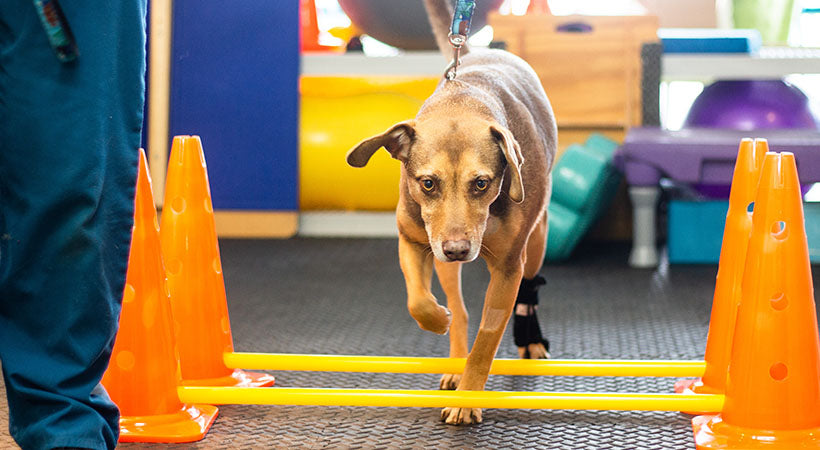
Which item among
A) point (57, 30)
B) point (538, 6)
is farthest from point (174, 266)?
point (538, 6)

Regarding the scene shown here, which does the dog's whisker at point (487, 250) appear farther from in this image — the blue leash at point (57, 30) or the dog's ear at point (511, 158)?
the blue leash at point (57, 30)

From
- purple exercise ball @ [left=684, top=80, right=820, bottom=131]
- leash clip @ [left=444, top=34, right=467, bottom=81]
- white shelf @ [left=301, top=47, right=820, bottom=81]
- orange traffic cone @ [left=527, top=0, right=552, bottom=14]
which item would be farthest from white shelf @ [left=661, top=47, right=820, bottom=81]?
leash clip @ [left=444, top=34, right=467, bottom=81]

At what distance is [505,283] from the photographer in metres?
1.87

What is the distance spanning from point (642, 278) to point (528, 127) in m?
1.78

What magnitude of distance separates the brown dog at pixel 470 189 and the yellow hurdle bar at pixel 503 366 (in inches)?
3.3

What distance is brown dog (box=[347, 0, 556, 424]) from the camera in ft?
5.48

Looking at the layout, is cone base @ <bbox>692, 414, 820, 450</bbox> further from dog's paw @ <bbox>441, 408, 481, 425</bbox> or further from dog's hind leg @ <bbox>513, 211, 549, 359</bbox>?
dog's hind leg @ <bbox>513, 211, 549, 359</bbox>

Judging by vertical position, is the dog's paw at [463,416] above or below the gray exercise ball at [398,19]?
below

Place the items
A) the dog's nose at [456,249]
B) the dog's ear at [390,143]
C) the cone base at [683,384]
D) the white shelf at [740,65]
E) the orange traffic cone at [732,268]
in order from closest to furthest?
1. the dog's nose at [456,249]
2. the dog's ear at [390,143]
3. the orange traffic cone at [732,268]
4. the cone base at [683,384]
5. the white shelf at [740,65]

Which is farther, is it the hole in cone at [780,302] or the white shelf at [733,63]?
the white shelf at [733,63]

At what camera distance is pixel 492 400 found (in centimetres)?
174

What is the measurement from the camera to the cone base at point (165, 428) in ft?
5.79

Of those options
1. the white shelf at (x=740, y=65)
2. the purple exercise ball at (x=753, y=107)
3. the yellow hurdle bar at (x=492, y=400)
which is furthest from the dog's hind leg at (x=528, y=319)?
the purple exercise ball at (x=753, y=107)

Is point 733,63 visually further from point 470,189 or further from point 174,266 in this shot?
point 174,266
